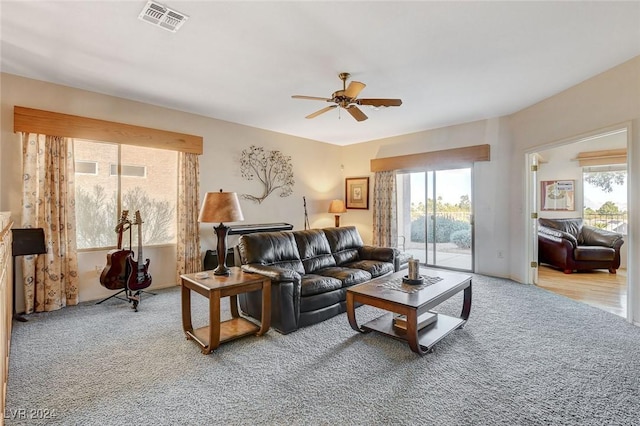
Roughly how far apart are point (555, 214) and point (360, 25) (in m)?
6.50

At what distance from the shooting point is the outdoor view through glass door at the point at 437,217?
19.0 ft

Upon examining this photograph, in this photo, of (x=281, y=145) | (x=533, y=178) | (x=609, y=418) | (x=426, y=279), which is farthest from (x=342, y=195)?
(x=609, y=418)

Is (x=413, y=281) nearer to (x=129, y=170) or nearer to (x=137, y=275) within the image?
(x=137, y=275)

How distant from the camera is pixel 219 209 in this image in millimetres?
2879

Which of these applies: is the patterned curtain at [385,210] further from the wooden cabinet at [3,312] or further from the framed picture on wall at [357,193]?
the wooden cabinet at [3,312]

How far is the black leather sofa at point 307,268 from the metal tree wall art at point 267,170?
191 cm

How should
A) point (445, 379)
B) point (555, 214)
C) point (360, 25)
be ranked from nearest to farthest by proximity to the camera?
point (445, 379) < point (360, 25) < point (555, 214)

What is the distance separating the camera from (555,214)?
6699mm

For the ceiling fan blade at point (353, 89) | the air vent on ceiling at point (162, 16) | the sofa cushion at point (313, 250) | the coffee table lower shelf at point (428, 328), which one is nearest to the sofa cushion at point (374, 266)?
the sofa cushion at point (313, 250)

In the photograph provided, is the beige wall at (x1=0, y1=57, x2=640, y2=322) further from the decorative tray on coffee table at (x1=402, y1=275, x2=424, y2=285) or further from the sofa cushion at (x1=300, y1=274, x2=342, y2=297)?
the sofa cushion at (x1=300, y1=274, x2=342, y2=297)

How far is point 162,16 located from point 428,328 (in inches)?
140

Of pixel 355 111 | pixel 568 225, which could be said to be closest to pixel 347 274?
pixel 355 111

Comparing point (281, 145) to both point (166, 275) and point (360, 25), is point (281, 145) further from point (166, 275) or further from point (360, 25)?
point (360, 25)

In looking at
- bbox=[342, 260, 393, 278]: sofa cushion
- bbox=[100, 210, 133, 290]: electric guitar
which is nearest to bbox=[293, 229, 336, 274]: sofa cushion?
bbox=[342, 260, 393, 278]: sofa cushion
